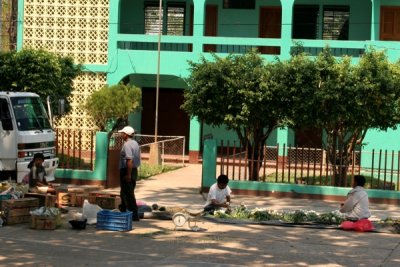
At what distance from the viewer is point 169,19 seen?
86.9ft

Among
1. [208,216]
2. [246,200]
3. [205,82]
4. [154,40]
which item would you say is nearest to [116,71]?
[154,40]

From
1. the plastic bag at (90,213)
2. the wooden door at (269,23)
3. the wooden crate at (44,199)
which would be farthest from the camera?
the wooden door at (269,23)

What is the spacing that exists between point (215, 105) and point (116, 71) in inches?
348

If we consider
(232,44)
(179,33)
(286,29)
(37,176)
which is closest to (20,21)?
(179,33)

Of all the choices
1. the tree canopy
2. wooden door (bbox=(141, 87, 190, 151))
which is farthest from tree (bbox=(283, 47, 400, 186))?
wooden door (bbox=(141, 87, 190, 151))

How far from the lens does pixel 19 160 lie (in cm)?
1502

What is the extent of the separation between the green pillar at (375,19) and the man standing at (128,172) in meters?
13.7

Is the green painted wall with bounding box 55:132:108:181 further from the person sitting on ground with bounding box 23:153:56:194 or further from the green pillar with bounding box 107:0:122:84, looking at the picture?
the green pillar with bounding box 107:0:122:84

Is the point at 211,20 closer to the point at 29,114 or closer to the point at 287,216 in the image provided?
the point at 29,114

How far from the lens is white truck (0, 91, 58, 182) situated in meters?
15.0

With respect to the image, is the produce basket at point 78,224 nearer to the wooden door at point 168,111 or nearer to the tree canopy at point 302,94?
the tree canopy at point 302,94

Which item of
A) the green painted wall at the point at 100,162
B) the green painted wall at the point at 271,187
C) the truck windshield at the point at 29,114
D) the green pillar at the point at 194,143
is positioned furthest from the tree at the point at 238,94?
the green pillar at the point at 194,143

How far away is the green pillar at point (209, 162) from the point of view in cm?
1634

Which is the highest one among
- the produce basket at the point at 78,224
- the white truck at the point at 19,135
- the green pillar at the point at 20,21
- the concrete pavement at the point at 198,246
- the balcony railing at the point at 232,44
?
the green pillar at the point at 20,21
